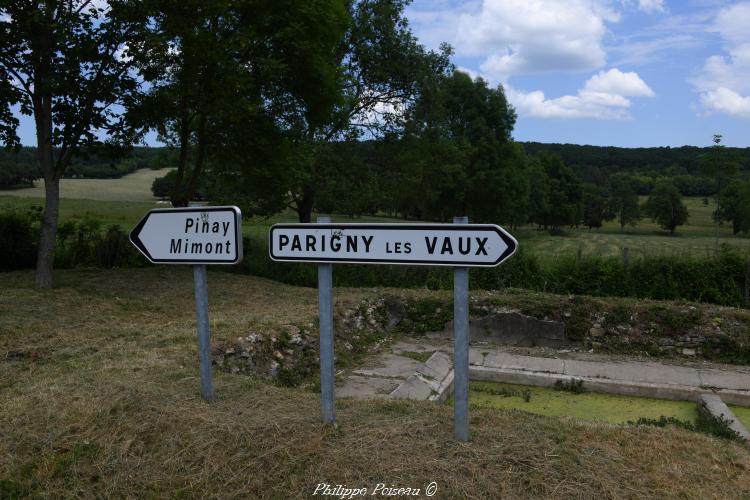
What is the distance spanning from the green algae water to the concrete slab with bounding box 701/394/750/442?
0.21m

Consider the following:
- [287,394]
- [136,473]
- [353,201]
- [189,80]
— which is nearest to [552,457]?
[287,394]

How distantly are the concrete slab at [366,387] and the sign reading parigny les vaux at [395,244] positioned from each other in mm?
3049

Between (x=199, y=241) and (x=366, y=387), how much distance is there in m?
3.43

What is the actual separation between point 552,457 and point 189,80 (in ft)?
32.2

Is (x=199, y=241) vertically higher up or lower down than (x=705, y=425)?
higher up

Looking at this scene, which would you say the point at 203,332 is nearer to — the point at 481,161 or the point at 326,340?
the point at 326,340

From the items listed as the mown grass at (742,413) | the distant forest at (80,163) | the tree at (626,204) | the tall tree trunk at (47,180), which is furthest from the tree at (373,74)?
the tree at (626,204)

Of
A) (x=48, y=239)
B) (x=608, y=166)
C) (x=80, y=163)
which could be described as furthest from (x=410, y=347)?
(x=608, y=166)

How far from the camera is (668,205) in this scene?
61.4 metres

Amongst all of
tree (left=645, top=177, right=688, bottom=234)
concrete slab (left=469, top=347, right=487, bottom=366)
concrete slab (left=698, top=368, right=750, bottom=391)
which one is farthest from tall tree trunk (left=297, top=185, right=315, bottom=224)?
tree (left=645, top=177, right=688, bottom=234)

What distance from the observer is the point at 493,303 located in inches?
409

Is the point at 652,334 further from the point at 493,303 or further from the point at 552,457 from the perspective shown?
the point at 552,457

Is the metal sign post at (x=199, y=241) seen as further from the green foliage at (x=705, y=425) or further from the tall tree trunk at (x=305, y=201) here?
the tall tree trunk at (x=305, y=201)

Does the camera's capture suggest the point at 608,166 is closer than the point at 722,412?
No
